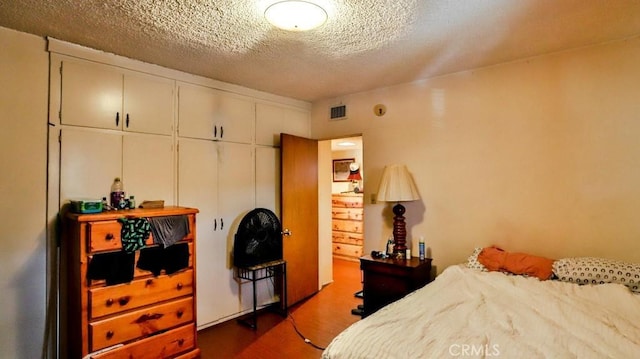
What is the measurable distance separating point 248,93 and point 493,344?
3091mm

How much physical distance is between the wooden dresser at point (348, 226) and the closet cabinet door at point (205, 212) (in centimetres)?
302

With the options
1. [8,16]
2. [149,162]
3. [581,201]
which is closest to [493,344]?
[581,201]

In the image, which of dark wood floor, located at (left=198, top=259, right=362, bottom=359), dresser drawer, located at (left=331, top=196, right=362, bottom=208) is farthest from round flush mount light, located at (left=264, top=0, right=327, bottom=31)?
dresser drawer, located at (left=331, top=196, right=362, bottom=208)

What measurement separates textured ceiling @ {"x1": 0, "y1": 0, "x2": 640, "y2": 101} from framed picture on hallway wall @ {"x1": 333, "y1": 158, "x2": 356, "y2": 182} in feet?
11.6

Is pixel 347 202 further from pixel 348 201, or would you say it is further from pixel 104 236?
pixel 104 236

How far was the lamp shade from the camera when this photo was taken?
302cm

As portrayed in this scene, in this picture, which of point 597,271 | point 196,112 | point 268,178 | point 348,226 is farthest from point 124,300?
point 348,226

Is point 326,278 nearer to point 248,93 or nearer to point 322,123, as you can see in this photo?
point 322,123

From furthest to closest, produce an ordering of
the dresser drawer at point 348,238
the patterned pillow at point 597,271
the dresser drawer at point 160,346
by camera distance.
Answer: the dresser drawer at point 348,238, the dresser drawer at point 160,346, the patterned pillow at point 597,271

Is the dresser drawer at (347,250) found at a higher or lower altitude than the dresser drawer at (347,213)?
lower

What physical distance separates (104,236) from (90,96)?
1099 mm

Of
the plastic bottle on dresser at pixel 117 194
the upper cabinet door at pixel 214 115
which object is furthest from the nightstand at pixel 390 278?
the plastic bottle on dresser at pixel 117 194

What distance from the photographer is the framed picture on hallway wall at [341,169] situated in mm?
Result: 6469

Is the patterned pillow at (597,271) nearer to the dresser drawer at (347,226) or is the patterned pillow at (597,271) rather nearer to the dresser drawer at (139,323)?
the dresser drawer at (139,323)
